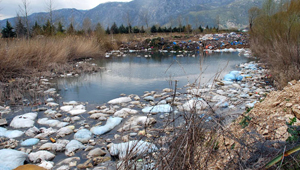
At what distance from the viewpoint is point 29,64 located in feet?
25.6

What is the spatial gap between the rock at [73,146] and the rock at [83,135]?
135 mm

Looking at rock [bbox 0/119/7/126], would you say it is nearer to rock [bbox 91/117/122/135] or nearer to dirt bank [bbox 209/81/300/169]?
rock [bbox 91/117/122/135]

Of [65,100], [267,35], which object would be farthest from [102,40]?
[65,100]

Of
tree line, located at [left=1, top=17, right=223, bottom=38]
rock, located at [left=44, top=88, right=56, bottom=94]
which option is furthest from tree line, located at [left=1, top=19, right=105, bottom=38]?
rock, located at [left=44, top=88, right=56, bottom=94]

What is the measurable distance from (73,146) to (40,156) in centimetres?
39

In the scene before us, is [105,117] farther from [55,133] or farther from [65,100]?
[65,100]

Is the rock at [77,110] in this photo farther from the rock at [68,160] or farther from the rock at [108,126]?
the rock at [68,160]

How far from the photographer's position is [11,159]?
2.42 m

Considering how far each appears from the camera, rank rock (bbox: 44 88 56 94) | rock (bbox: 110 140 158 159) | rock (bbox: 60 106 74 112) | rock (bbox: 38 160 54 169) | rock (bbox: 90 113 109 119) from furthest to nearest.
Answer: rock (bbox: 44 88 56 94), rock (bbox: 60 106 74 112), rock (bbox: 90 113 109 119), rock (bbox: 38 160 54 169), rock (bbox: 110 140 158 159)

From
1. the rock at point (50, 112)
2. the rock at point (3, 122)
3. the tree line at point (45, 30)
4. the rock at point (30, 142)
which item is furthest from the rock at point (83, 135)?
the tree line at point (45, 30)

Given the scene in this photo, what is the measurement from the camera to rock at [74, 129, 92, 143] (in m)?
3.08

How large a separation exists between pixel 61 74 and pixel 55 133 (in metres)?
5.35

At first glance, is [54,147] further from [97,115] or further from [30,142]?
[97,115]

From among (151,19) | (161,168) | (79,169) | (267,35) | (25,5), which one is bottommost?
(79,169)
